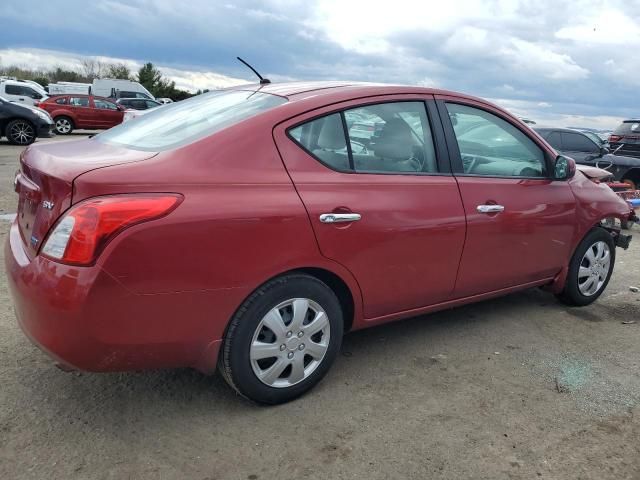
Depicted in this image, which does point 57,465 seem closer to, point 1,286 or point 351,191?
point 351,191

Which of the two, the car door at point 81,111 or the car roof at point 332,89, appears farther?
the car door at point 81,111

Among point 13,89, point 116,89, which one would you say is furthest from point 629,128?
point 116,89

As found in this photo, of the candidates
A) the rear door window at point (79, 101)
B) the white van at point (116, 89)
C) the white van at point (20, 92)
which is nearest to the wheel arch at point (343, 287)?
the rear door window at point (79, 101)

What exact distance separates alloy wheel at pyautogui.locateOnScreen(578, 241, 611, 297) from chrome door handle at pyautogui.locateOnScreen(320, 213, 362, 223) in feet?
7.74

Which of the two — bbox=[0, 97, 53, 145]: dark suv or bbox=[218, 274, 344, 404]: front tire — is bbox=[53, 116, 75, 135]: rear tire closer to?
bbox=[0, 97, 53, 145]: dark suv

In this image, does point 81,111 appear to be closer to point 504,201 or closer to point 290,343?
point 504,201

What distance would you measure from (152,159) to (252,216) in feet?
1.63

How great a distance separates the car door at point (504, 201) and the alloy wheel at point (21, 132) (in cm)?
1438

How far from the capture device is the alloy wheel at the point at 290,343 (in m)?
2.77

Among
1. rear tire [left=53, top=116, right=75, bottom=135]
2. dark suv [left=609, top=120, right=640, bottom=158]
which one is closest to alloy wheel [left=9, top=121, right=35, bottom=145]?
rear tire [left=53, top=116, right=75, bottom=135]

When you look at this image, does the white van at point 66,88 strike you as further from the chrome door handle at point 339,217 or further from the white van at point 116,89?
the chrome door handle at point 339,217

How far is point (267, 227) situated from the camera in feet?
8.71

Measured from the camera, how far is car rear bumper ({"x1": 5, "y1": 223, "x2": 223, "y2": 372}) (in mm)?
2312

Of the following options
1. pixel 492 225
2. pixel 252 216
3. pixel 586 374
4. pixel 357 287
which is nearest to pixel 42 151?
pixel 252 216
